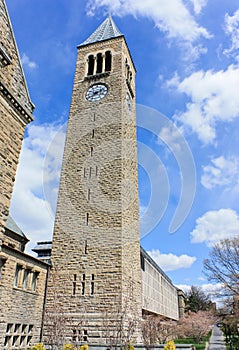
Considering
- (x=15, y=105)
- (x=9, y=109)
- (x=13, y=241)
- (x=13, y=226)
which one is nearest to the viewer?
(x=9, y=109)

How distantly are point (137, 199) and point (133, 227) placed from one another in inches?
102

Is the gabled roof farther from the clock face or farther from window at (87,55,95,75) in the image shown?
window at (87,55,95,75)

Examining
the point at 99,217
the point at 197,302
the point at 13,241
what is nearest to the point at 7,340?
the point at 13,241

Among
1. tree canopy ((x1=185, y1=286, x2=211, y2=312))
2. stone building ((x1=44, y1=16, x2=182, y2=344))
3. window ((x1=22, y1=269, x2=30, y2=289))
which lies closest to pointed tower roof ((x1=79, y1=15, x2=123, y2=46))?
stone building ((x1=44, y1=16, x2=182, y2=344))

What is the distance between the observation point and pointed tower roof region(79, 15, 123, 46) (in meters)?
26.5

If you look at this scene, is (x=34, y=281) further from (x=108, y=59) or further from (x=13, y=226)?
(x=108, y=59)

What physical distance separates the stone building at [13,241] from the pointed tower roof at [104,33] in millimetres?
17819

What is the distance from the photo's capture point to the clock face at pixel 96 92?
857 inches

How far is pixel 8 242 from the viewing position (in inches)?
695

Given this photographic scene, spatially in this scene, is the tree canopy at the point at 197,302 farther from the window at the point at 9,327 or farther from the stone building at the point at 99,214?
the window at the point at 9,327

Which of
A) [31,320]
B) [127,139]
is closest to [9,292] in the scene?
[31,320]

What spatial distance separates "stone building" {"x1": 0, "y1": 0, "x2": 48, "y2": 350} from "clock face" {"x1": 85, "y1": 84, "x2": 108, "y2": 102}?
35.0 ft

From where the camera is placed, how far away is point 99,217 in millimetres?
17156

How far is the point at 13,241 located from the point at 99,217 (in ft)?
19.5
